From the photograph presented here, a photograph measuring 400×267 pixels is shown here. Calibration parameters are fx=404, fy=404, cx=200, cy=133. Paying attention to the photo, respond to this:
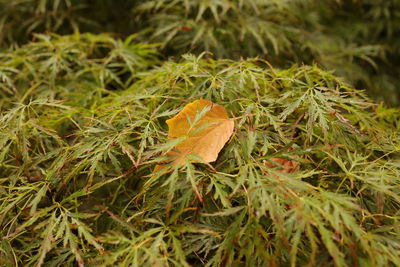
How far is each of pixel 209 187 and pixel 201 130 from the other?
0.49 ft

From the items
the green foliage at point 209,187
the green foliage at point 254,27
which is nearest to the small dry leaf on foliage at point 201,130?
the green foliage at point 209,187

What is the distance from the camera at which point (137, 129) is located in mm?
969

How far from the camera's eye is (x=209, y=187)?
793 mm

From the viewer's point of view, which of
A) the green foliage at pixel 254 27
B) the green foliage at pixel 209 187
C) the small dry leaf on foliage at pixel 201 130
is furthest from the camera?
the green foliage at pixel 254 27

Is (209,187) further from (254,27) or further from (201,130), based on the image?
(254,27)

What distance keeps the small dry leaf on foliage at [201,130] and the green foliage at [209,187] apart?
0.03 metres

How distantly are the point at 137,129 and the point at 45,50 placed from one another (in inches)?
26.0

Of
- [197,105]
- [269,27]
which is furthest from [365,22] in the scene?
[197,105]

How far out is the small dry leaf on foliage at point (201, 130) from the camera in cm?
84

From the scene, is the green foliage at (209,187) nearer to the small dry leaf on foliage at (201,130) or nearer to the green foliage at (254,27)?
the small dry leaf on foliage at (201,130)

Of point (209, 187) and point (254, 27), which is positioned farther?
point (254, 27)

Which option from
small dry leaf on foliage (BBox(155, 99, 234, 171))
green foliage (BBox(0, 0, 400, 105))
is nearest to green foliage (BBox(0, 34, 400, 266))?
small dry leaf on foliage (BBox(155, 99, 234, 171))

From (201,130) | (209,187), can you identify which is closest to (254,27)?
(201,130)

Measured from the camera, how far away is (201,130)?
0.89 meters
